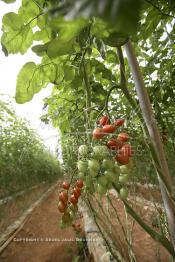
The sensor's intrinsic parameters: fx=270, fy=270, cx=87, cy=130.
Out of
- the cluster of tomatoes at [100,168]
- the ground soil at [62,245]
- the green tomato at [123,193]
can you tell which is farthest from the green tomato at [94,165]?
the ground soil at [62,245]

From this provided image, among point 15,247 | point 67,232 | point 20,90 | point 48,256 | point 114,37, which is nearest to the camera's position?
point 114,37

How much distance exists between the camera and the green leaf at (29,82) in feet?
2.49

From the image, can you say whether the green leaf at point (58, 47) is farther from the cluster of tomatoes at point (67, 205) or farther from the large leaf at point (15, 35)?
the cluster of tomatoes at point (67, 205)

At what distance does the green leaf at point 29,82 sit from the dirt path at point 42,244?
2.09 metres

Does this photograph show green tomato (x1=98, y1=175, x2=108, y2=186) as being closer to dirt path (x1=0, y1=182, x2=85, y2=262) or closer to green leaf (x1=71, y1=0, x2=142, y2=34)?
green leaf (x1=71, y1=0, x2=142, y2=34)

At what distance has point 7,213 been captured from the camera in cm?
461

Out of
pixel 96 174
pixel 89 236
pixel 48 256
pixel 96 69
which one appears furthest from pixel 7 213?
pixel 96 174

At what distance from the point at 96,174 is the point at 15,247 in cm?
319

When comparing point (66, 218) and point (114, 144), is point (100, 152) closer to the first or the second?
point (114, 144)

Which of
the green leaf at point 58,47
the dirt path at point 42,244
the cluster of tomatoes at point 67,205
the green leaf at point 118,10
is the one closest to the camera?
the green leaf at point 118,10

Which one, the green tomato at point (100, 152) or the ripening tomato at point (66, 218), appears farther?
the ripening tomato at point (66, 218)

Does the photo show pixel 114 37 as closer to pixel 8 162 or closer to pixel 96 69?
pixel 96 69

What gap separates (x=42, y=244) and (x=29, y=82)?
306 centimetres

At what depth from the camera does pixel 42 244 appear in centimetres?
338
